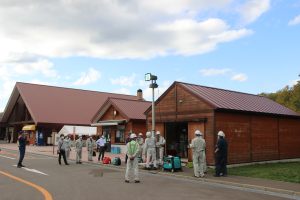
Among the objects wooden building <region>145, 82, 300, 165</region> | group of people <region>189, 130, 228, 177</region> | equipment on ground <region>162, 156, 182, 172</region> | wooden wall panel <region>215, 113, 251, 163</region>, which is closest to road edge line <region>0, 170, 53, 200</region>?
group of people <region>189, 130, 228, 177</region>

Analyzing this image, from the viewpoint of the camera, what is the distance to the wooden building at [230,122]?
20.4m

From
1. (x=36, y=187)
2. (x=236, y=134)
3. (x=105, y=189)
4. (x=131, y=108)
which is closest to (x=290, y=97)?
(x=131, y=108)

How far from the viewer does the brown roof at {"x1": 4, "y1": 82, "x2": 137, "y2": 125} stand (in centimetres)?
4838

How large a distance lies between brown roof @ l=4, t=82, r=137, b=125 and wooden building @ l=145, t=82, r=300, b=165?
2625 centimetres

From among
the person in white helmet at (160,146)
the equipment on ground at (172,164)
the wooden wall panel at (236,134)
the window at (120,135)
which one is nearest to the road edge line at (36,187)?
the equipment on ground at (172,164)

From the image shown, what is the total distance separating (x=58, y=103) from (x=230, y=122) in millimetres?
35466

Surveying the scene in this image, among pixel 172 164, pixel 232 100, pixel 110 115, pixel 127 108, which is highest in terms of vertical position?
pixel 127 108

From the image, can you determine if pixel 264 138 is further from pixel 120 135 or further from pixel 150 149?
pixel 120 135

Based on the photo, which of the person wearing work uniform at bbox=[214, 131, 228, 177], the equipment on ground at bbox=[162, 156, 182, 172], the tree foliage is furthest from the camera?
the tree foliage

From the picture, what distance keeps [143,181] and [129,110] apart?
63.5 feet

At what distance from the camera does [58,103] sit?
52188 millimetres

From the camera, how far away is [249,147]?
2152 cm

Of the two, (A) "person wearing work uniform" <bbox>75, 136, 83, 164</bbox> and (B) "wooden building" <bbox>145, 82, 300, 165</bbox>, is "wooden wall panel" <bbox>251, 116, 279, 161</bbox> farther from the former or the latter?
(A) "person wearing work uniform" <bbox>75, 136, 83, 164</bbox>

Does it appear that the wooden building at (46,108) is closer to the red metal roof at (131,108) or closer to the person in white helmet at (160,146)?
the red metal roof at (131,108)
